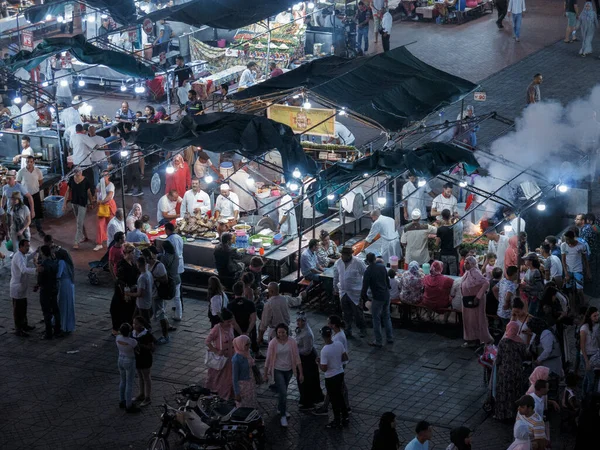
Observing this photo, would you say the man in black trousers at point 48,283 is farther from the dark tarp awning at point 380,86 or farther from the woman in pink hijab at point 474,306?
the woman in pink hijab at point 474,306

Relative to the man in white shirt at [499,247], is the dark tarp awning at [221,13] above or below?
above

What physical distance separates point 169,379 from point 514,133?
32.4ft

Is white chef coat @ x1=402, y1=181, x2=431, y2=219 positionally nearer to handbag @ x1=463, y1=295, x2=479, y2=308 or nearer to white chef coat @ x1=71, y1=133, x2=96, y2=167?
→ handbag @ x1=463, y1=295, x2=479, y2=308

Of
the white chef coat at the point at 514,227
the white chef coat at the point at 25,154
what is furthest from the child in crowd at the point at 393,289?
the white chef coat at the point at 25,154

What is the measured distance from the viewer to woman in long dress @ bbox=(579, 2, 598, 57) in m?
28.3

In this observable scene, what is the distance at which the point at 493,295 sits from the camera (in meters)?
15.4

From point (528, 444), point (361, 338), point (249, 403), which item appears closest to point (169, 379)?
point (249, 403)

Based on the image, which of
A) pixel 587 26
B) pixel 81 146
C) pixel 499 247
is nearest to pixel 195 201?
pixel 81 146

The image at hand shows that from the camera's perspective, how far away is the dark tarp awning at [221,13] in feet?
76.4

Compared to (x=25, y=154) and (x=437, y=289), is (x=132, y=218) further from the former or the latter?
(x=437, y=289)

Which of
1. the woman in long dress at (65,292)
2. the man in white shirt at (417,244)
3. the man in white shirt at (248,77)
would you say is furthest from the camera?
the man in white shirt at (248,77)

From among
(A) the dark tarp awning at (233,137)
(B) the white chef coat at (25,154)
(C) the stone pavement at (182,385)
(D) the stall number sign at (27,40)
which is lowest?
(C) the stone pavement at (182,385)

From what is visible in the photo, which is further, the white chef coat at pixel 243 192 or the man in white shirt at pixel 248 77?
the man in white shirt at pixel 248 77

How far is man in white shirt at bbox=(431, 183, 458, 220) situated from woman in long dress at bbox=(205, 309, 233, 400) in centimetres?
663
